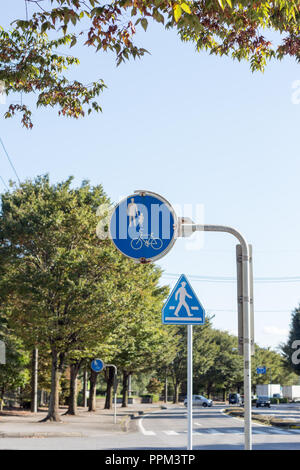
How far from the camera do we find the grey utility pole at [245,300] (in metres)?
5.77

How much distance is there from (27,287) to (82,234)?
3959 millimetres

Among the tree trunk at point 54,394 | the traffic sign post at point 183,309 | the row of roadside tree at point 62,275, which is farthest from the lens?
the tree trunk at point 54,394

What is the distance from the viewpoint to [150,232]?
589 centimetres

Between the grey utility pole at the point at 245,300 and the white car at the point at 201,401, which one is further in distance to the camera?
the white car at the point at 201,401

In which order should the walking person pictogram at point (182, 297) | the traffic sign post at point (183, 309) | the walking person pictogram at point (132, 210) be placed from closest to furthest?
the walking person pictogram at point (132, 210) < the traffic sign post at point (183, 309) < the walking person pictogram at point (182, 297)

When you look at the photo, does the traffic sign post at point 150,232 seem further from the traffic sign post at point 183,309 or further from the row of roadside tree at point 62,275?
the row of roadside tree at point 62,275

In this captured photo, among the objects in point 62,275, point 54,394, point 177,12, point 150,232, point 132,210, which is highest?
point 62,275

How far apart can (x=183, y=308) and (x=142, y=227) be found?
2.12m

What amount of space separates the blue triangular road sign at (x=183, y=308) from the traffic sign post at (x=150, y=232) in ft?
5.07

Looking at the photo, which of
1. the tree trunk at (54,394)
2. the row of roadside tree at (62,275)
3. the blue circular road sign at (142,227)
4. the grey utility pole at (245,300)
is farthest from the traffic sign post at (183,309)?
the tree trunk at (54,394)

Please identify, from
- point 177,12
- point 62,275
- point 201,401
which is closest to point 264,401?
point 201,401

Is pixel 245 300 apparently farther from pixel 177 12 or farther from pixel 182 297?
pixel 177 12

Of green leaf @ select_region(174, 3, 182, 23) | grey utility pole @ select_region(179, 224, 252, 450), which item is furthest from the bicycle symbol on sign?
green leaf @ select_region(174, 3, 182, 23)

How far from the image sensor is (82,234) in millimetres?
29516
